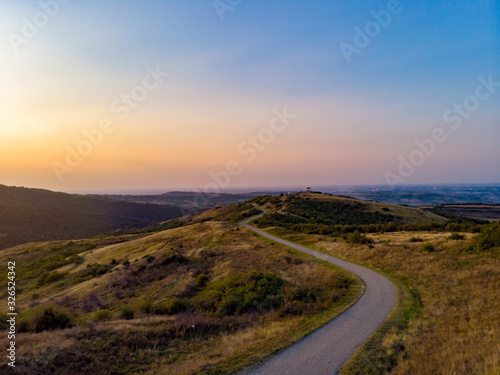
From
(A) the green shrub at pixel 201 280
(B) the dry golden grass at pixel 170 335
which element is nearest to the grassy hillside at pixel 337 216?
(A) the green shrub at pixel 201 280

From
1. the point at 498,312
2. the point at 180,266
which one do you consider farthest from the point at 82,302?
the point at 498,312

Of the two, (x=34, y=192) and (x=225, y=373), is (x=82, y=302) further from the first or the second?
(x=34, y=192)

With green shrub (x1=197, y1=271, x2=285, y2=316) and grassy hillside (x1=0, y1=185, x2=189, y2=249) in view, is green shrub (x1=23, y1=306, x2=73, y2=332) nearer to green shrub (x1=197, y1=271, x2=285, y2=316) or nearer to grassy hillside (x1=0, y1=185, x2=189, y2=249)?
green shrub (x1=197, y1=271, x2=285, y2=316)

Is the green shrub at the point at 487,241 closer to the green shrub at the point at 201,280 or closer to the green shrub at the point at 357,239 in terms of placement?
the green shrub at the point at 357,239

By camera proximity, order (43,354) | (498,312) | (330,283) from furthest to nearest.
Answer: (330,283) < (498,312) < (43,354)

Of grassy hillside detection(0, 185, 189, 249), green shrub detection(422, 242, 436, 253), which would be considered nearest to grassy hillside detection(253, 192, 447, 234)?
green shrub detection(422, 242, 436, 253)

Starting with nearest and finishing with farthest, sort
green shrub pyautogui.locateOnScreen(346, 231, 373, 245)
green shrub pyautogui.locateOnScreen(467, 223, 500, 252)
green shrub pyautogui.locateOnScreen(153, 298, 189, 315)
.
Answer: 1. green shrub pyautogui.locateOnScreen(153, 298, 189, 315)
2. green shrub pyautogui.locateOnScreen(467, 223, 500, 252)
3. green shrub pyautogui.locateOnScreen(346, 231, 373, 245)

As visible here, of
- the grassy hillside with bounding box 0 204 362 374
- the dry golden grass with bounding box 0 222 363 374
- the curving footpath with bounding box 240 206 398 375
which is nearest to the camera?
the curving footpath with bounding box 240 206 398 375
